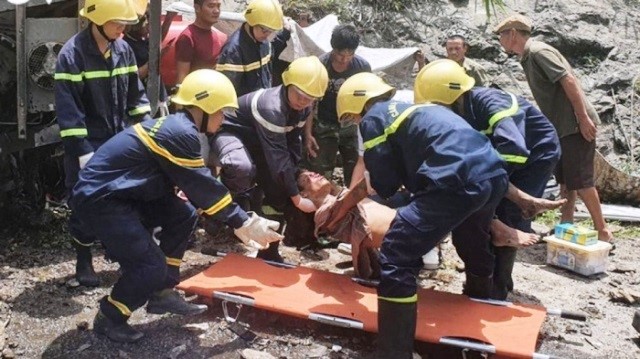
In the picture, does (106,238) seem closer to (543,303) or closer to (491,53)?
(543,303)

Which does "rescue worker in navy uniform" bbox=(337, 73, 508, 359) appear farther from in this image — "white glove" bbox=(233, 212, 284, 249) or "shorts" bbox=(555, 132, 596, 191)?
"shorts" bbox=(555, 132, 596, 191)

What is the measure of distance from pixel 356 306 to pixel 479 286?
773 millimetres

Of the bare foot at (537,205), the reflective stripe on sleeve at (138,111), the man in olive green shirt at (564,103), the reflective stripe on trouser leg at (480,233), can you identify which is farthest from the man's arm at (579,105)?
the reflective stripe on sleeve at (138,111)

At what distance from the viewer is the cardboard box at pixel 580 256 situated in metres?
5.25

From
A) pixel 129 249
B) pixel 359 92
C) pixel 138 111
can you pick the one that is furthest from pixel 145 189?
pixel 359 92

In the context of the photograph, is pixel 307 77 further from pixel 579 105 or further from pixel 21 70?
pixel 579 105

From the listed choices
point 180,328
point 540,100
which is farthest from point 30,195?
point 540,100

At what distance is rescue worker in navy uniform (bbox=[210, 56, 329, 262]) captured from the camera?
4.63m

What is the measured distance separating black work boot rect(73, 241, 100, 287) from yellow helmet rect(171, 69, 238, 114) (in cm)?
134

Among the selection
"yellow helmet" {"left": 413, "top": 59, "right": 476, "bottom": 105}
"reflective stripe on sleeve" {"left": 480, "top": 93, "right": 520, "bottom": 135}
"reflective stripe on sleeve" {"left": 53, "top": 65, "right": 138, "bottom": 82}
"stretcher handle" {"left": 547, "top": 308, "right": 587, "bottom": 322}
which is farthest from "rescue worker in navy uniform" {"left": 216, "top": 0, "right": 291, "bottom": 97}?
"stretcher handle" {"left": 547, "top": 308, "right": 587, "bottom": 322}

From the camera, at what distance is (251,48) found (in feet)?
17.6

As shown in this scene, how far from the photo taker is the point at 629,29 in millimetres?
9445

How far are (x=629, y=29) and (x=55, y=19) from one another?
300 inches

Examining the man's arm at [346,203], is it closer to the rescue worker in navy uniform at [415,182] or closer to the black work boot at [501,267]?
the rescue worker in navy uniform at [415,182]
